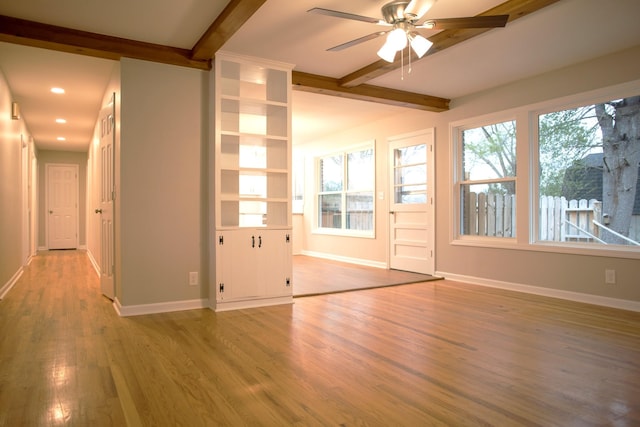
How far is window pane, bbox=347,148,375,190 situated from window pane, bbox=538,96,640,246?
2.82 metres

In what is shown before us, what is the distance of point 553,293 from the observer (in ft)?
14.4

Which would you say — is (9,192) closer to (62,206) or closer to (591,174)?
(62,206)

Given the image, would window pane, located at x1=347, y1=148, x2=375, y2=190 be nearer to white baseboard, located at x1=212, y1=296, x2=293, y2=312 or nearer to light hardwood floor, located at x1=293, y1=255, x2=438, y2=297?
light hardwood floor, located at x1=293, y1=255, x2=438, y2=297

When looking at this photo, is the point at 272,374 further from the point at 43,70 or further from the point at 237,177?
the point at 43,70

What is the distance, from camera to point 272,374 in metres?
2.33

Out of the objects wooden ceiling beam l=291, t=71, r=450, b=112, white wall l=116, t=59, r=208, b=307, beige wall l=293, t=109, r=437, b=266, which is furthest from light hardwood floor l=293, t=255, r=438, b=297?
wooden ceiling beam l=291, t=71, r=450, b=112

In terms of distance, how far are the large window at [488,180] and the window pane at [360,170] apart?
172cm

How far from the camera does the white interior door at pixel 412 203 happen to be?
585 cm

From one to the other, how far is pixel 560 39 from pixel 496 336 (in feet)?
8.25

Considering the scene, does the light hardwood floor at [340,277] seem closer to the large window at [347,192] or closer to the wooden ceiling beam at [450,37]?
the large window at [347,192]

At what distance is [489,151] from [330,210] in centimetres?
352

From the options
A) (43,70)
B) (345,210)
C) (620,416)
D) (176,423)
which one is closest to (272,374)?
(176,423)

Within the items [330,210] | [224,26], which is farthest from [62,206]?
[224,26]

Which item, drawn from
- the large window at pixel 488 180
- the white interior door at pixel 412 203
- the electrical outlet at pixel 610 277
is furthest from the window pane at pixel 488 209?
the electrical outlet at pixel 610 277
